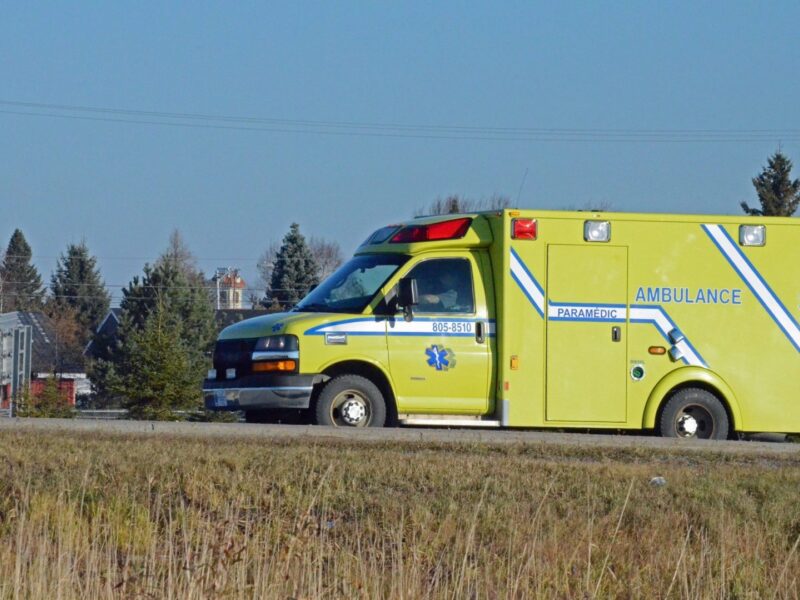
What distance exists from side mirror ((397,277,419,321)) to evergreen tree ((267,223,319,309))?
186ft

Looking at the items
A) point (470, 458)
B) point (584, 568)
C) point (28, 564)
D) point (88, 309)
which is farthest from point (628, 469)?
point (88, 309)

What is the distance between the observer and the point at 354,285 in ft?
48.3

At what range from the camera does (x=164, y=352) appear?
92.4 ft

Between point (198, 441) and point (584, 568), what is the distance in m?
5.23

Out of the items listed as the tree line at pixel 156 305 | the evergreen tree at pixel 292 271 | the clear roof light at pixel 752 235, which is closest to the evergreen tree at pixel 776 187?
the tree line at pixel 156 305

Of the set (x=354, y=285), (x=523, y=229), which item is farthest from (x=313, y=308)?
(x=523, y=229)

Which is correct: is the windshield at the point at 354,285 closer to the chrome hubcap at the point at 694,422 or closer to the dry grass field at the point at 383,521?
the dry grass field at the point at 383,521

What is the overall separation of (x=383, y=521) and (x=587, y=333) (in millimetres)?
6157

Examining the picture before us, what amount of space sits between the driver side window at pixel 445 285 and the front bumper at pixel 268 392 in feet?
4.88

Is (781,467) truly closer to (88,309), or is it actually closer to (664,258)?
(664,258)

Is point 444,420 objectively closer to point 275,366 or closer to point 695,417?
point 275,366

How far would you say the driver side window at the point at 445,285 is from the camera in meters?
14.4

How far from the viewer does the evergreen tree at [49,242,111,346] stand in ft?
293

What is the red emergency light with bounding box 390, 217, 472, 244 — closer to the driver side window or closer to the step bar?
the driver side window
